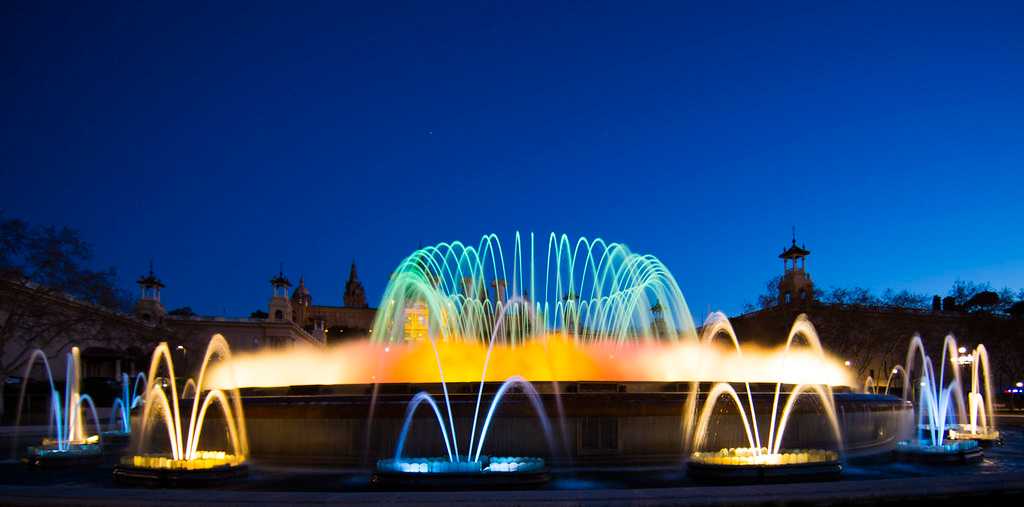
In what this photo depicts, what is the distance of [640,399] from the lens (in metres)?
13.9

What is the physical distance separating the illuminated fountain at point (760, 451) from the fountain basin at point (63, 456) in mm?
10855

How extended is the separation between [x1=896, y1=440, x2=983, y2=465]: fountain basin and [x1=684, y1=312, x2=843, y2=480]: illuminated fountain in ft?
3.86

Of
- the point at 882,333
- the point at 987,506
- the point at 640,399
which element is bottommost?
the point at 987,506

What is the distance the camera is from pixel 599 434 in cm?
1368

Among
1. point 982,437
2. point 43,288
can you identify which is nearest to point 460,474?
point 982,437

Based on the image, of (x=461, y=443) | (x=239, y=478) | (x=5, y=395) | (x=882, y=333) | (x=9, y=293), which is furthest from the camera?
(x=882, y=333)

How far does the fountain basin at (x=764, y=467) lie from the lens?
11.6m

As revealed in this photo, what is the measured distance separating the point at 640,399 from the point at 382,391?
14.3 feet

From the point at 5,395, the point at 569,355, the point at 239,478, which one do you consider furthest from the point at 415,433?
the point at 5,395

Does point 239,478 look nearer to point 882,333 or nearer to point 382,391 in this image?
point 382,391

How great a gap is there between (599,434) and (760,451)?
8.13 feet

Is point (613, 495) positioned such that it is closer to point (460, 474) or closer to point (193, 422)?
point (460, 474)

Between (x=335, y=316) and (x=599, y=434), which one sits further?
(x=335, y=316)

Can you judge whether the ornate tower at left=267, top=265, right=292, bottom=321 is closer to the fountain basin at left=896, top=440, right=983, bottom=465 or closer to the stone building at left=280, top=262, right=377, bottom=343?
the stone building at left=280, top=262, right=377, bottom=343
